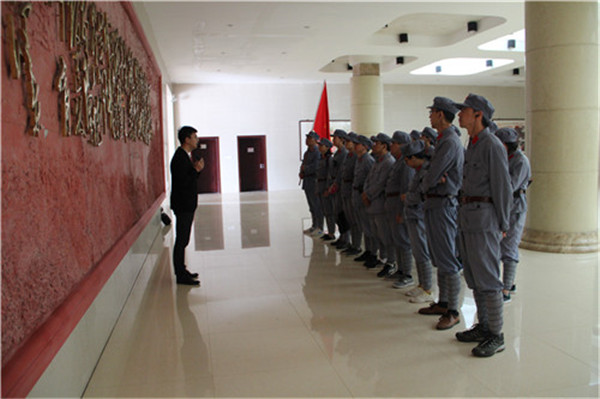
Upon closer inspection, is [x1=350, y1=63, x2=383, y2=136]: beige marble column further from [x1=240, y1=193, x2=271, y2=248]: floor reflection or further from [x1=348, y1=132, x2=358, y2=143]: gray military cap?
[x1=348, y1=132, x2=358, y2=143]: gray military cap

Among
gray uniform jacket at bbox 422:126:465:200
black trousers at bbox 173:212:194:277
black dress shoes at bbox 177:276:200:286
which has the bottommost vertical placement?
black dress shoes at bbox 177:276:200:286

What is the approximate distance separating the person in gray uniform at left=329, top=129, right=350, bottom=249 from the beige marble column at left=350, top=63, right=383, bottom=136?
7.31 metres

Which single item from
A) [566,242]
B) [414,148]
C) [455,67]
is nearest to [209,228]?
[414,148]

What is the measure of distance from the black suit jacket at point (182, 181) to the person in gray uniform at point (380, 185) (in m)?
1.86

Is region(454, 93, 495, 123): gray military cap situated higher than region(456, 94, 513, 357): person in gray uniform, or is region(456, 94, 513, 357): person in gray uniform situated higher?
region(454, 93, 495, 123): gray military cap

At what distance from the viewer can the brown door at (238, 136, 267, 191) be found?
18797 mm

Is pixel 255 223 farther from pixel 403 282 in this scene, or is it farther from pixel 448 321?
pixel 448 321

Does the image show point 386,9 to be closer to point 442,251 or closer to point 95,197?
point 442,251

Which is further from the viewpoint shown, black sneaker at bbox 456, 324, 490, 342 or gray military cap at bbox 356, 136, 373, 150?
gray military cap at bbox 356, 136, 373, 150

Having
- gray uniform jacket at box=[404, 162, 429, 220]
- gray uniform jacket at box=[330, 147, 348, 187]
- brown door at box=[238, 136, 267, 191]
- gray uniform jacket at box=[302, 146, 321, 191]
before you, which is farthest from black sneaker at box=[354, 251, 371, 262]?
brown door at box=[238, 136, 267, 191]

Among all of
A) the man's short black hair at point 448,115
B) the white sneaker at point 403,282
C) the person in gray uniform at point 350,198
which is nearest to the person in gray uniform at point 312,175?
the person in gray uniform at point 350,198

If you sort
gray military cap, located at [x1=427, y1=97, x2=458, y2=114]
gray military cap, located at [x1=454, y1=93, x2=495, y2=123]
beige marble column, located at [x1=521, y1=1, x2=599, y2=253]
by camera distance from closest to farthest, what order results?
gray military cap, located at [x1=454, y1=93, x2=495, y2=123] < gray military cap, located at [x1=427, y1=97, x2=458, y2=114] < beige marble column, located at [x1=521, y1=1, x2=599, y2=253]

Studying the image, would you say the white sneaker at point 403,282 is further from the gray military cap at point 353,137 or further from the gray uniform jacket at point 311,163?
the gray uniform jacket at point 311,163

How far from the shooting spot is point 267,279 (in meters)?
5.32
